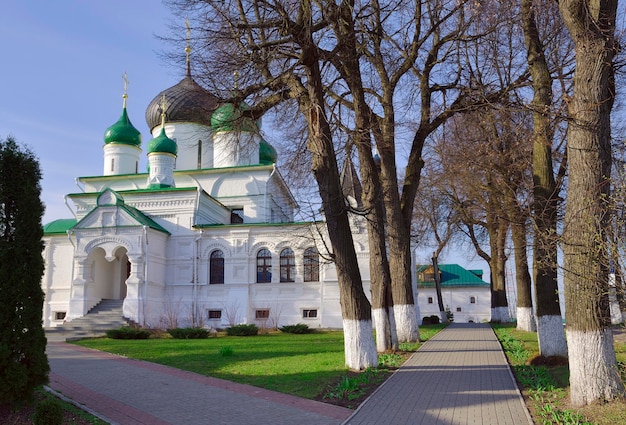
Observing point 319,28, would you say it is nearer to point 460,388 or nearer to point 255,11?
point 255,11

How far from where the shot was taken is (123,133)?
3269cm

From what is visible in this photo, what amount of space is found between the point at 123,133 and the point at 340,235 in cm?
2533

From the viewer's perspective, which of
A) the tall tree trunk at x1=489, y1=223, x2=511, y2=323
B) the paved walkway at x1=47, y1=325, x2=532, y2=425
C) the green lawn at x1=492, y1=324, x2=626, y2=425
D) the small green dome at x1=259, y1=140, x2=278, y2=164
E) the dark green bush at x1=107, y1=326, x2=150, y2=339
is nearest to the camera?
Result: the green lawn at x1=492, y1=324, x2=626, y2=425

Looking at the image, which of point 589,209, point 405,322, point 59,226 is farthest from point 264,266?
point 589,209

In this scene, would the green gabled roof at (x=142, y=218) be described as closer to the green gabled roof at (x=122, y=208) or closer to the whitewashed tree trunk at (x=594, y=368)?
the green gabled roof at (x=122, y=208)

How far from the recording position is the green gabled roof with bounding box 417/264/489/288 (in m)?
52.5

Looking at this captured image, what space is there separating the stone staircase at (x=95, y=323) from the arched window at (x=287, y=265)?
25.2ft

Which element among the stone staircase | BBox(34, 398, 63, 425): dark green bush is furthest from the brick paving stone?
the stone staircase

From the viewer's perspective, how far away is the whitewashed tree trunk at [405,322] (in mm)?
15398

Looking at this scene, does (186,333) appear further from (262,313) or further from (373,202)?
(373,202)

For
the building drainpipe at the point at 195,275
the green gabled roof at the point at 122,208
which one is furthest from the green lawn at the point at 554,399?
the green gabled roof at the point at 122,208

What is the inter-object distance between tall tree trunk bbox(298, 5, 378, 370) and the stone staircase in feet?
48.6

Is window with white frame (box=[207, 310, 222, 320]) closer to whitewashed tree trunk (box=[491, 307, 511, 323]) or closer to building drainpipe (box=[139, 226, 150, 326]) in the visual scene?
building drainpipe (box=[139, 226, 150, 326])

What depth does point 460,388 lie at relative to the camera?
9172 millimetres
